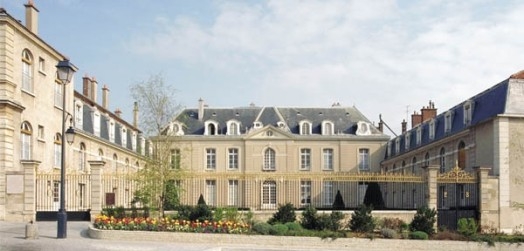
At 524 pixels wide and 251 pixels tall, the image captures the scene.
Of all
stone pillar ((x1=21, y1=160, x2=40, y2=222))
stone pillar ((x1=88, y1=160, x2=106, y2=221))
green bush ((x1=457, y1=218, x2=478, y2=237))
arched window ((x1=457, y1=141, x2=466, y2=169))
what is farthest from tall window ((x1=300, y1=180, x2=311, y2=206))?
stone pillar ((x1=21, y1=160, x2=40, y2=222))

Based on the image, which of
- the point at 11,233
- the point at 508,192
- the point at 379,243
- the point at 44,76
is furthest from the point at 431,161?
the point at 11,233

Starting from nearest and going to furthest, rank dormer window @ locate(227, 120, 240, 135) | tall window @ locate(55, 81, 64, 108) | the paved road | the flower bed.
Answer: the paved road < the flower bed < tall window @ locate(55, 81, 64, 108) < dormer window @ locate(227, 120, 240, 135)

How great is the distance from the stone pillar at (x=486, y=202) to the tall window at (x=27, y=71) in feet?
65.0

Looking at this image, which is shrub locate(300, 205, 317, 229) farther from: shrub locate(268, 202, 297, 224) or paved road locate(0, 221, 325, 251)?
paved road locate(0, 221, 325, 251)

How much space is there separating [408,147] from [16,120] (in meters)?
28.2

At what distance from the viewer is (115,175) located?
24078 millimetres

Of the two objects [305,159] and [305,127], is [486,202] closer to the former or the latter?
[305,159]

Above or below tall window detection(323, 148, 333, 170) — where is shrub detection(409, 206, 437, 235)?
below

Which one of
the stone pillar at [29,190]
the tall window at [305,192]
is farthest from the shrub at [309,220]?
the tall window at [305,192]

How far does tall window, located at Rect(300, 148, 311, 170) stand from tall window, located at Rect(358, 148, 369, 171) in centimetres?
417

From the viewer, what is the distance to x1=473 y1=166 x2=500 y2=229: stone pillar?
84.2 ft

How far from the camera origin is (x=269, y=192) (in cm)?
4484

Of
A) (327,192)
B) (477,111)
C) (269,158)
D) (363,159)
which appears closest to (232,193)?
(269,158)

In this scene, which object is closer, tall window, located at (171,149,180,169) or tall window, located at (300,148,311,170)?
tall window, located at (171,149,180,169)
